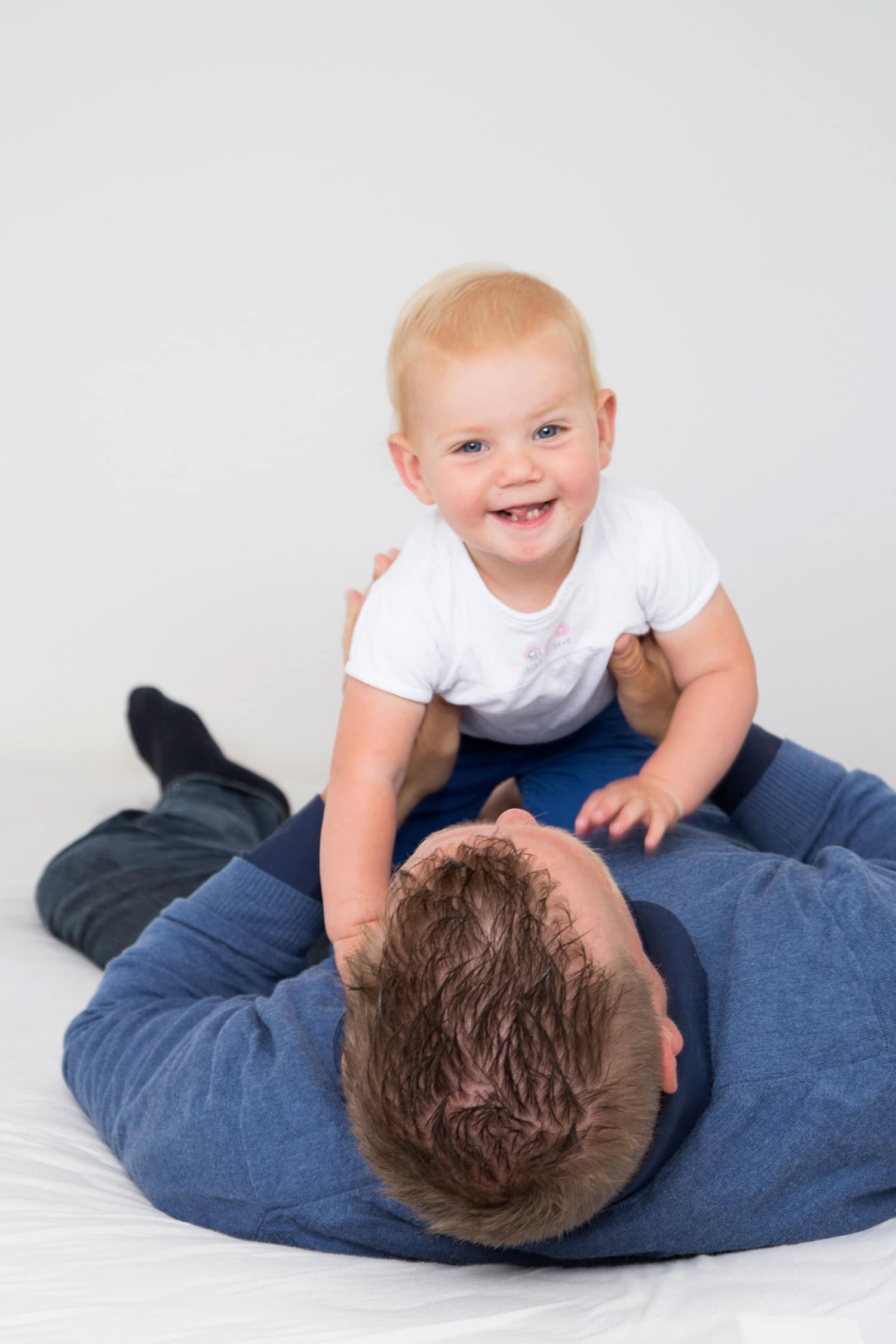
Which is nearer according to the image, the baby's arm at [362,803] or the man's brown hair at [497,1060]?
the man's brown hair at [497,1060]

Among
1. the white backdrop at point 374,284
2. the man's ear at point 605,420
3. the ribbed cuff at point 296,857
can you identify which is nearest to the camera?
the man's ear at point 605,420

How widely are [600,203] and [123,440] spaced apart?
1.33 meters

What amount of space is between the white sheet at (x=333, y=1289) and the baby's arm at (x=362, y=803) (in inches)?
14.6

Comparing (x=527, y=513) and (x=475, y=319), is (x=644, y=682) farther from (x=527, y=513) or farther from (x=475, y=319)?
(x=475, y=319)

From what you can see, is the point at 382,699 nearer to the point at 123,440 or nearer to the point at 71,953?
the point at 71,953

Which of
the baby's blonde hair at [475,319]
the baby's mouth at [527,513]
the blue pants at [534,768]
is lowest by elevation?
the blue pants at [534,768]

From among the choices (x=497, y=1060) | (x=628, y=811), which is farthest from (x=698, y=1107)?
(x=628, y=811)


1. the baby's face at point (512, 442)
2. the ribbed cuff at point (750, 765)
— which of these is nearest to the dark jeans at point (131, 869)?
the ribbed cuff at point (750, 765)

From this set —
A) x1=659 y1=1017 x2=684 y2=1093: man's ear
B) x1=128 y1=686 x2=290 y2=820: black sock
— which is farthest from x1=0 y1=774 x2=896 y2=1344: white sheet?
x1=128 y1=686 x2=290 y2=820: black sock

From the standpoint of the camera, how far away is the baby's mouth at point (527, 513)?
1.51m

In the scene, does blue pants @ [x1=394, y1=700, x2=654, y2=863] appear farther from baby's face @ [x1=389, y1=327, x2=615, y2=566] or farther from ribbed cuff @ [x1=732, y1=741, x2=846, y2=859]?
baby's face @ [x1=389, y1=327, x2=615, y2=566]

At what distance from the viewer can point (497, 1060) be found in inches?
37.0

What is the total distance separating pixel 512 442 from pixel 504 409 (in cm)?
4

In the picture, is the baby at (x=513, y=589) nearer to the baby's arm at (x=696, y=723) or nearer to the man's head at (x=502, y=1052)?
the baby's arm at (x=696, y=723)
